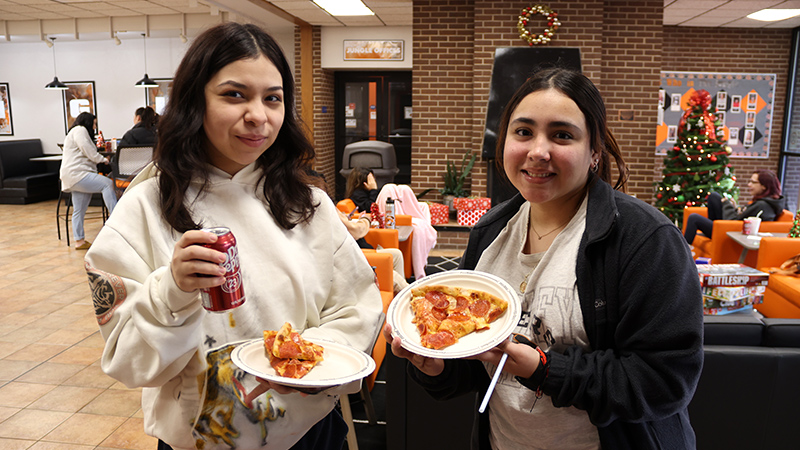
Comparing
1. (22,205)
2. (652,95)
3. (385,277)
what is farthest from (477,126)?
(22,205)

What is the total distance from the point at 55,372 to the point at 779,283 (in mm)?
5293

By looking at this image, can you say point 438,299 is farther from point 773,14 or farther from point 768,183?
point 773,14

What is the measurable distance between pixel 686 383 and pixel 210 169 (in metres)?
1.11

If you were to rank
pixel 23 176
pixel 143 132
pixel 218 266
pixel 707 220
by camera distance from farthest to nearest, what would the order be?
pixel 23 176 → pixel 143 132 → pixel 707 220 → pixel 218 266

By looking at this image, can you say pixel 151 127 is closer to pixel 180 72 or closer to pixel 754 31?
pixel 180 72

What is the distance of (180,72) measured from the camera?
1229 millimetres

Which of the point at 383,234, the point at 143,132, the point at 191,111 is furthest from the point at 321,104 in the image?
the point at 191,111

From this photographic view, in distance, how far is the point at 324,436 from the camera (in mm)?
1405

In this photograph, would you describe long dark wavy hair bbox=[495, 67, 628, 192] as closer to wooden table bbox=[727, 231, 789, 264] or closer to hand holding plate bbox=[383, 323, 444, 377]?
hand holding plate bbox=[383, 323, 444, 377]

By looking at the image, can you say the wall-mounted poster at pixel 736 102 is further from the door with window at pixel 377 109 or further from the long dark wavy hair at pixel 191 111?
the long dark wavy hair at pixel 191 111

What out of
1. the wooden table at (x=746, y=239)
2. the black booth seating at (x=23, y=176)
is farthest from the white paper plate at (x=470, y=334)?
the black booth seating at (x=23, y=176)

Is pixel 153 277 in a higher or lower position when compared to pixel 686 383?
higher

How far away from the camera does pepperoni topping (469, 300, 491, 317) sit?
4.03ft

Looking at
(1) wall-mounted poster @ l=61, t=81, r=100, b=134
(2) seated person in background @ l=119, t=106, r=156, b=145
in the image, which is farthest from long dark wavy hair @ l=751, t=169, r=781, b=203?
(1) wall-mounted poster @ l=61, t=81, r=100, b=134
